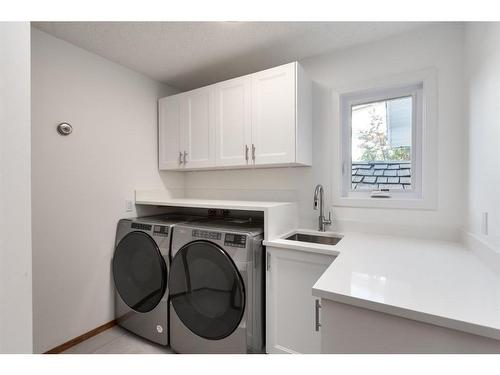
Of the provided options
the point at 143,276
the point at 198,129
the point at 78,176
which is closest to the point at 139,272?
the point at 143,276

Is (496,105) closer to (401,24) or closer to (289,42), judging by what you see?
(401,24)

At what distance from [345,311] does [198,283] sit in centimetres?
106

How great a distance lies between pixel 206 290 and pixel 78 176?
134cm

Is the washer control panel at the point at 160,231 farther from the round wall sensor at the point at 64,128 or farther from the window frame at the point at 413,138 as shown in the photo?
the window frame at the point at 413,138

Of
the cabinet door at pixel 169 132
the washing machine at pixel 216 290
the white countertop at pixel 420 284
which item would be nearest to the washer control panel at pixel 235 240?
the washing machine at pixel 216 290

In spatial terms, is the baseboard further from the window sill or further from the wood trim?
the wood trim

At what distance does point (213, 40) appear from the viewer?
5.77ft

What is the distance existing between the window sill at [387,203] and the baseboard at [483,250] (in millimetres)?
265

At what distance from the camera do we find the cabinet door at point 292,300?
146 centimetres

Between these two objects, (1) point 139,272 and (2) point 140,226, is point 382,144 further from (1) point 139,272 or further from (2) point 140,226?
(1) point 139,272

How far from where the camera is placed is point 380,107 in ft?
6.17

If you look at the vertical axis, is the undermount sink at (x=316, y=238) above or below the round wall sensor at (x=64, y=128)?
below

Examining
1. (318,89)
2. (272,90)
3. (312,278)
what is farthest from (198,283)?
(318,89)

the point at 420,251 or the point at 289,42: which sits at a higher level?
the point at 289,42
